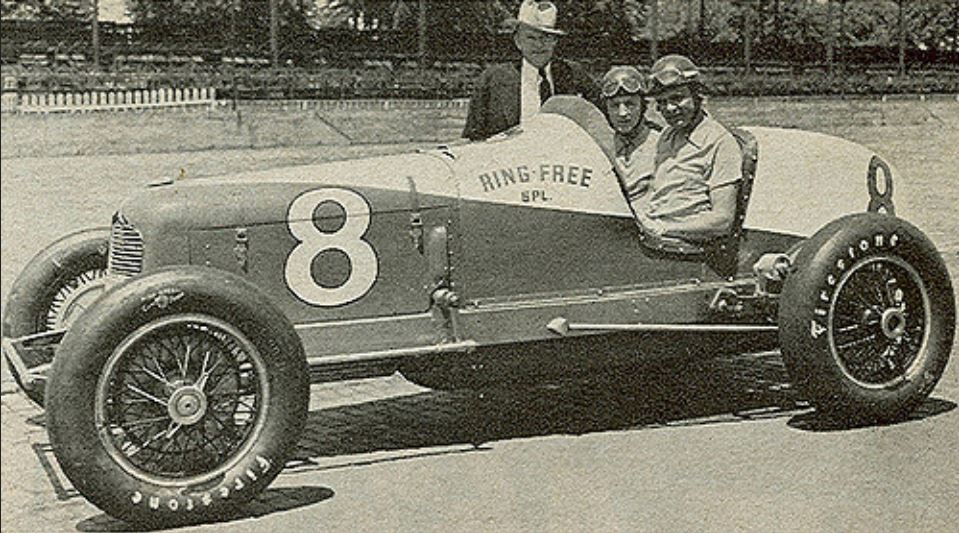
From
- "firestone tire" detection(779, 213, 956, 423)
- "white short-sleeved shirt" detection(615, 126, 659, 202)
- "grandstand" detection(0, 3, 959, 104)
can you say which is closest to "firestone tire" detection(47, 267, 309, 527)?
"white short-sleeved shirt" detection(615, 126, 659, 202)

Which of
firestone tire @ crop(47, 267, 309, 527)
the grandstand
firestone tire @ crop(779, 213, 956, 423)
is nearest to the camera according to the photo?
firestone tire @ crop(47, 267, 309, 527)

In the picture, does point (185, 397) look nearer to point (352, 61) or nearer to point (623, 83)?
point (623, 83)

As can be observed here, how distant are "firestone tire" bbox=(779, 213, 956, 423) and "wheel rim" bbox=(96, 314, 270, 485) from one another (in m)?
2.21

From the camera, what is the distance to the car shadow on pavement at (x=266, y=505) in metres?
4.48

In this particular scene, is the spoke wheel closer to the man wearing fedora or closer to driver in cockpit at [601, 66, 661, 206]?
the man wearing fedora

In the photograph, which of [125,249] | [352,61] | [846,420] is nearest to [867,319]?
[846,420]

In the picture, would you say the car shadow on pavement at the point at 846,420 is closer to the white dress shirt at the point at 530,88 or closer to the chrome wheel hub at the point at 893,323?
the chrome wheel hub at the point at 893,323

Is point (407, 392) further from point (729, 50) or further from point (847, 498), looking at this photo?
point (729, 50)

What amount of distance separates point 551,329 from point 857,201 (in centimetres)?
169

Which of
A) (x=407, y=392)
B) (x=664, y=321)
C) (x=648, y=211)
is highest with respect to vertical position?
(x=648, y=211)

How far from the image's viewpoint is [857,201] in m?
6.26

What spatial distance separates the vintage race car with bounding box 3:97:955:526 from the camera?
4.51m

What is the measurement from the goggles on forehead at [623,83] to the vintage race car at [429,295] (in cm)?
13

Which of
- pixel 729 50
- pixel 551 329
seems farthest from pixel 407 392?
pixel 729 50
